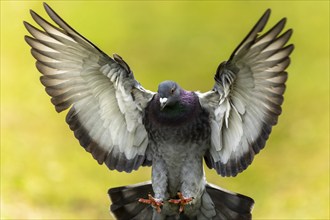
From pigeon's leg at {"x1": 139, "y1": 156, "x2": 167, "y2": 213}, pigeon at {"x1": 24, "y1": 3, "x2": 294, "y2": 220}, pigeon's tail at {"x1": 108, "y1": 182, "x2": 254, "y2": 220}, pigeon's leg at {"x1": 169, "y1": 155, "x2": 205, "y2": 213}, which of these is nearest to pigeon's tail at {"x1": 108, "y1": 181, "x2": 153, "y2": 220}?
pigeon's tail at {"x1": 108, "y1": 182, "x2": 254, "y2": 220}

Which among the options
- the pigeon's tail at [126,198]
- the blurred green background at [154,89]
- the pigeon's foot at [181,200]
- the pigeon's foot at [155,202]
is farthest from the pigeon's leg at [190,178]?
the blurred green background at [154,89]

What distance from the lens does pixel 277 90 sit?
8.23 meters

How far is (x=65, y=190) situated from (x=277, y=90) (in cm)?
566

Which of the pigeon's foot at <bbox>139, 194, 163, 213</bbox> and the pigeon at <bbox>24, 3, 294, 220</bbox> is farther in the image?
the pigeon's foot at <bbox>139, 194, 163, 213</bbox>

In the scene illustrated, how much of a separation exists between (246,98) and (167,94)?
0.84 metres

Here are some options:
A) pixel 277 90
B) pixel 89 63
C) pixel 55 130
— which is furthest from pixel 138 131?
pixel 55 130

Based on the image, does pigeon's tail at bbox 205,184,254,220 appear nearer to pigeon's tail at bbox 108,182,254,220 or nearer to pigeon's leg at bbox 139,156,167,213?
pigeon's tail at bbox 108,182,254,220

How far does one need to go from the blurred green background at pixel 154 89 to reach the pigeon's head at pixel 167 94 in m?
4.17

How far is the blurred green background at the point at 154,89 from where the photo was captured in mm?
12688

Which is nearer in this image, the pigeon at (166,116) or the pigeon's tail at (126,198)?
the pigeon at (166,116)

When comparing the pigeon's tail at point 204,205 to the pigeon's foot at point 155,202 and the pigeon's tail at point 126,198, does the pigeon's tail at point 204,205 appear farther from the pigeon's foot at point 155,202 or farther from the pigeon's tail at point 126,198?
the pigeon's foot at point 155,202

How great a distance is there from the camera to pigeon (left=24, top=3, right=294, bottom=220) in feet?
27.7

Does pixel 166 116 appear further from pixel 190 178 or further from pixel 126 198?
pixel 126 198

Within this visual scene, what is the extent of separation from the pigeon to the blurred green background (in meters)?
3.10
